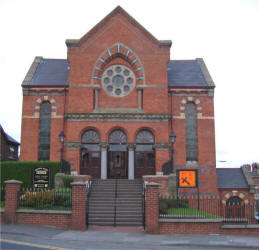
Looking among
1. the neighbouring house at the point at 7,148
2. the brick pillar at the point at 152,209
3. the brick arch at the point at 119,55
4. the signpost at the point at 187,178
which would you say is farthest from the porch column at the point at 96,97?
the neighbouring house at the point at 7,148

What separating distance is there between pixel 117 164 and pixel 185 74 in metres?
10.1

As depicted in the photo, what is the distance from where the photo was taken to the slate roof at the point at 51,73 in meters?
28.0

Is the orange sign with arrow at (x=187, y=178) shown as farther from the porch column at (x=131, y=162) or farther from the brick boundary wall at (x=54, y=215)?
the porch column at (x=131, y=162)

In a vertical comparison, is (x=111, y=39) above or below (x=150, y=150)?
above

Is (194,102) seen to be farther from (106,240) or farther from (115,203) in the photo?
(106,240)

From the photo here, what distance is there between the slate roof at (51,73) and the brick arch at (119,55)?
296 cm

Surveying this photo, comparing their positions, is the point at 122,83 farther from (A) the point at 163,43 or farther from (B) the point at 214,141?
(B) the point at 214,141

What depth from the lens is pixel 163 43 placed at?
2681cm

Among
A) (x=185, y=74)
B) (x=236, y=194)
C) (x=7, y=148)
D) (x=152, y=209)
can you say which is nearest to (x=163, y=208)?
(x=152, y=209)

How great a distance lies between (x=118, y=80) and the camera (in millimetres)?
26844

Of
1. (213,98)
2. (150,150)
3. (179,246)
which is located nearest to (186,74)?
(213,98)

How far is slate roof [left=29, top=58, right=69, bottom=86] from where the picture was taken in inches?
1101

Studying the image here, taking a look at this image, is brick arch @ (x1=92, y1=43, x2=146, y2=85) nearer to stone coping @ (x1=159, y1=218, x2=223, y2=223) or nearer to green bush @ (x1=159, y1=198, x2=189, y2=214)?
green bush @ (x1=159, y1=198, x2=189, y2=214)

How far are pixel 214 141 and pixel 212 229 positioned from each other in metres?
12.0
